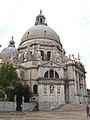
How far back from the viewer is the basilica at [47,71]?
53219 millimetres

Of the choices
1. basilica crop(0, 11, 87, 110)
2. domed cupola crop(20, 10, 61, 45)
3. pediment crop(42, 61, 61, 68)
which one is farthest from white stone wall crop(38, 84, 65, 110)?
domed cupola crop(20, 10, 61, 45)

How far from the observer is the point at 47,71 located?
54.9 metres

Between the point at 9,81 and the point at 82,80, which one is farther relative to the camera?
the point at 82,80

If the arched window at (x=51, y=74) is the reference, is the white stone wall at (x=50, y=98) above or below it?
below

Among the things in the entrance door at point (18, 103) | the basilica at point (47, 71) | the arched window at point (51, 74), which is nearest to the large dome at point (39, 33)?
the basilica at point (47, 71)

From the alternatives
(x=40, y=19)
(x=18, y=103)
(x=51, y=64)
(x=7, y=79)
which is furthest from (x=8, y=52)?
(x=7, y=79)

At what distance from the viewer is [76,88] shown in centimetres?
5628

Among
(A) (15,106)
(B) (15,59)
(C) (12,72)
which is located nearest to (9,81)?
(C) (12,72)

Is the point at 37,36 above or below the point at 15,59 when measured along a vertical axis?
above

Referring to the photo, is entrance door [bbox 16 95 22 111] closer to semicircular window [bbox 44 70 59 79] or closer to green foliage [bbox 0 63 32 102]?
green foliage [bbox 0 63 32 102]

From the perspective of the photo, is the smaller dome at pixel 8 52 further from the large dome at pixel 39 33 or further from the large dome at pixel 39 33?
the large dome at pixel 39 33

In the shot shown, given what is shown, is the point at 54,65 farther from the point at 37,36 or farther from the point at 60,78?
the point at 37,36

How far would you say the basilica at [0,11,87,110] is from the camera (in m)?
53.2

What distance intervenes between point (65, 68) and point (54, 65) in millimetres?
3484
